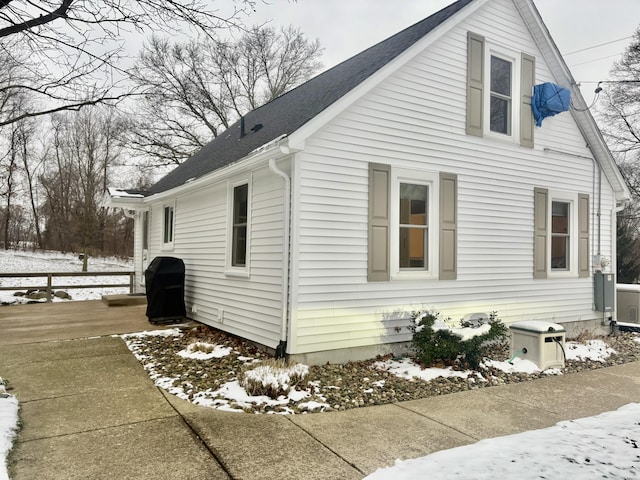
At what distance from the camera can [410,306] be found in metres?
6.53

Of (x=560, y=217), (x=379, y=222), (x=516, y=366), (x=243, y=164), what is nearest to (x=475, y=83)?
(x=379, y=222)

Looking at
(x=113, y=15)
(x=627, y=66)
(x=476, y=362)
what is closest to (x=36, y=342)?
(x=113, y=15)

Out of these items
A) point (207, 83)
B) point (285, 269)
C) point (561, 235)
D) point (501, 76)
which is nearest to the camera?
point (285, 269)

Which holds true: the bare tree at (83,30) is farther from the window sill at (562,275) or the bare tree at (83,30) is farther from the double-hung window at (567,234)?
the window sill at (562,275)

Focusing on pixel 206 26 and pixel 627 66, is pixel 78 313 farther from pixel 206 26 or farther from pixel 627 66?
pixel 627 66

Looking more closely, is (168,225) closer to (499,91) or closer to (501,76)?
(499,91)

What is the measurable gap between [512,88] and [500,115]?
57 centimetres

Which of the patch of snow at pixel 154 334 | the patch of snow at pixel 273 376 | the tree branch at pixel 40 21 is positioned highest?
the tree branch at pixel 40 21

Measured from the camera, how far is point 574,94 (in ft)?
28.2

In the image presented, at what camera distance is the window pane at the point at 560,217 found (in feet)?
28.0

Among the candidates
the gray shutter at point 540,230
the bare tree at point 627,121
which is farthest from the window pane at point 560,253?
the bare tree at point 627,121

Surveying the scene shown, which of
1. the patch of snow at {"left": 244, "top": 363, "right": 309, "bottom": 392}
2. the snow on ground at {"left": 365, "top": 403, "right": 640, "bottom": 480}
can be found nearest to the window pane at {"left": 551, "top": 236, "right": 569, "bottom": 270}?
the snow on ground at {"left": 365, "top": 403, "right": 640, "bottom": 480}

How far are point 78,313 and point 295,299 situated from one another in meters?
6.79

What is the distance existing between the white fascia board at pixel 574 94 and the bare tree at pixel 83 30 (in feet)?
18.6
